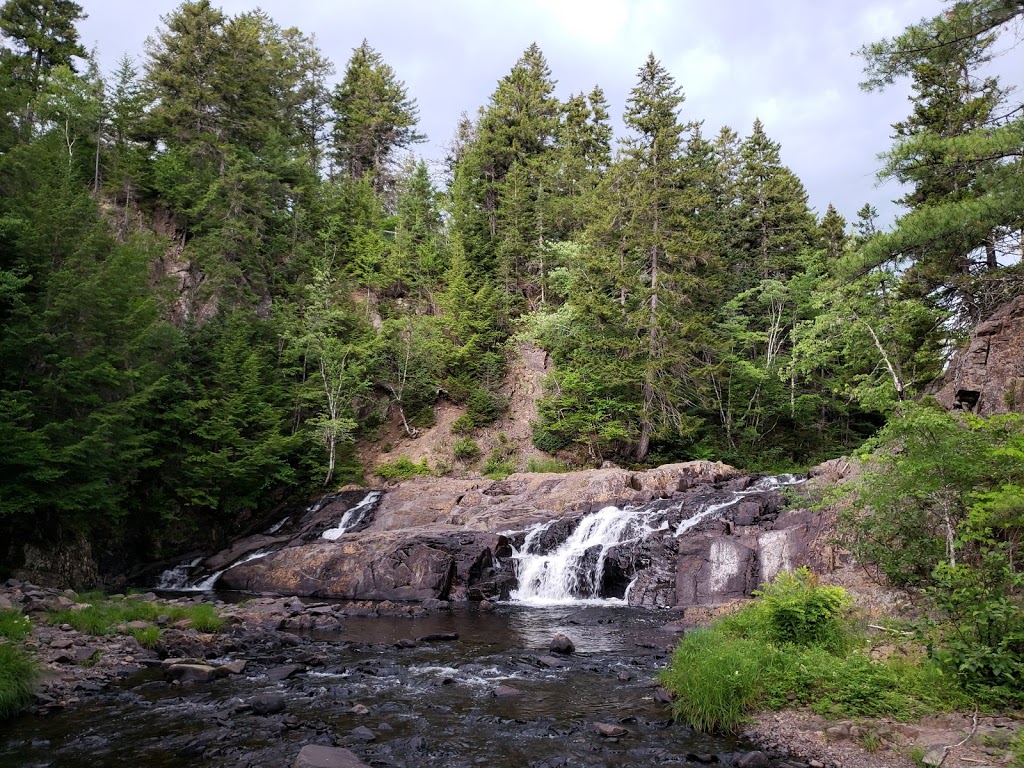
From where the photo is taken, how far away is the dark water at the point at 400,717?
6.79 meters

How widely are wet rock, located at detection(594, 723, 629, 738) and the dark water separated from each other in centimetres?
11

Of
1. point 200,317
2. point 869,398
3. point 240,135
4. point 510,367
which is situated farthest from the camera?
point 240,135

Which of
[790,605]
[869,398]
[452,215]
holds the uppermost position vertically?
[452,215]

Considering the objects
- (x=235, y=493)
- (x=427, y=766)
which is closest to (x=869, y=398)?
(x=427, y=766)

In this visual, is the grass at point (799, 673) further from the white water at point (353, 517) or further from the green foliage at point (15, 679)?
the white water at point (353, 517)

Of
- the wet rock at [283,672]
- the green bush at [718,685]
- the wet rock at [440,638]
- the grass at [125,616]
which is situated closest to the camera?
the green bush at [718,685]

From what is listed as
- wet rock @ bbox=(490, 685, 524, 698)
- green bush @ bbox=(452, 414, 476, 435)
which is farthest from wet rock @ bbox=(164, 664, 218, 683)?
green bush @ bbox=(452, 414, 476, 435)

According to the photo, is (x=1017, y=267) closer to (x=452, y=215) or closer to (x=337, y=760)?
(x=337, y=760)

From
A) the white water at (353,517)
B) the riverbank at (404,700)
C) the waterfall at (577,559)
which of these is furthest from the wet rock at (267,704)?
the white water at (353,517)

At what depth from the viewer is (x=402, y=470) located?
3034 centimetres

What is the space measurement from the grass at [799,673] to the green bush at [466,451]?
74.2 ft

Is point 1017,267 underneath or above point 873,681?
above

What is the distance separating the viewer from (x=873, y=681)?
7203 mm

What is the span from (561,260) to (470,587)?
22598mm
